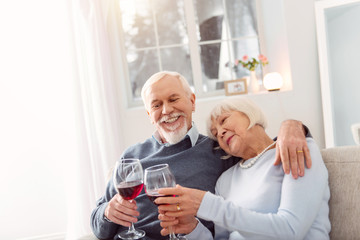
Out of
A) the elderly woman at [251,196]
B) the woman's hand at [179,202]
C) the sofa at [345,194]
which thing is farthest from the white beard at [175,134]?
the sofa at [345,194]

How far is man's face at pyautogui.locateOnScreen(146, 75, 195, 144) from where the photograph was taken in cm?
170

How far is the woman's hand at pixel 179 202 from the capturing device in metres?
1.10

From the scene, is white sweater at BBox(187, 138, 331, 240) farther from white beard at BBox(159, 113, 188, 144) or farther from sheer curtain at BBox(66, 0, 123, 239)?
sheer curtain at BBox(66, 0, 123, 239)

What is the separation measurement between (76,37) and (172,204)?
208 cm

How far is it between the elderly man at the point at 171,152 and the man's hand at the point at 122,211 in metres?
0.07

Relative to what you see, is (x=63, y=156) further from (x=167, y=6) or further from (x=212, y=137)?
(x=167, y=6)

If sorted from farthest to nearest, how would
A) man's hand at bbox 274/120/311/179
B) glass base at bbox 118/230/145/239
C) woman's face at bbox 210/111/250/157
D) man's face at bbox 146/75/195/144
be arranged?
man's face at bbox 146/75/195/144 < woman's face at bbox 210/111/250/157 < glass base at bbox 118/230/145/239 < man's hand at bbox 274/120/311/179

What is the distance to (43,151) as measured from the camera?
3.16 m

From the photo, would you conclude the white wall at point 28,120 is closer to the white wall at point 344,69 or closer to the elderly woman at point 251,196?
the elderly woman at point 251,196

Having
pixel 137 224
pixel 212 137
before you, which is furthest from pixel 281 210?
pixel 137 224

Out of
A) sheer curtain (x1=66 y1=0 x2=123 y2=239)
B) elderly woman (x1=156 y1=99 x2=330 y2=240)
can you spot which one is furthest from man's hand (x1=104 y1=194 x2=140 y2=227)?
sheer curtain (x1=66 y1=0 x2=123 y2=239)

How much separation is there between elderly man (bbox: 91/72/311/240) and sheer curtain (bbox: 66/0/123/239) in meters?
1.09

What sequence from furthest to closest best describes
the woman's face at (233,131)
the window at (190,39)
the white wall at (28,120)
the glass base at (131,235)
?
1. the window at (190,39)
2. the white wall at (28,120)
3. the woman's face at (233,131)
4. the glass base at (131,235)

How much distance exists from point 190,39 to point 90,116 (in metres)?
1.59
